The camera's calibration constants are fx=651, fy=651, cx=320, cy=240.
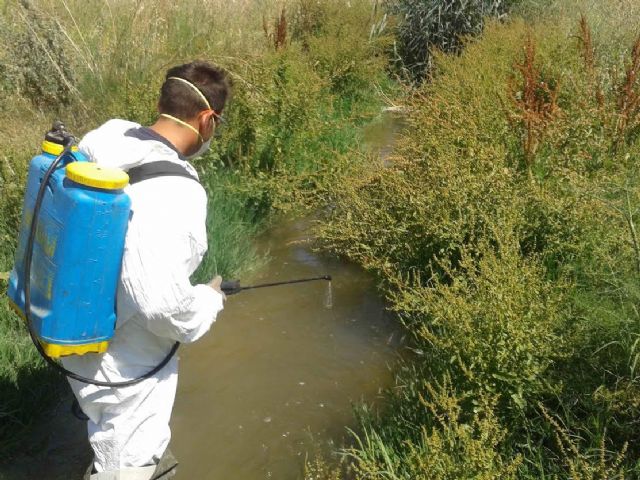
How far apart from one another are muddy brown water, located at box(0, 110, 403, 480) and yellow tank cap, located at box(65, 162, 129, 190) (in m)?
1.98

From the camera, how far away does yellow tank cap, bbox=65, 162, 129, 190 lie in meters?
1.76

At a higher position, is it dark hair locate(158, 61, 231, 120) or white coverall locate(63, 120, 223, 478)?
dark hair locate(158, 61, 231, 120)

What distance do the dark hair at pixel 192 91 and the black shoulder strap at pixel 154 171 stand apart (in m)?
0.29

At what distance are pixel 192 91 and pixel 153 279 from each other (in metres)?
0.72

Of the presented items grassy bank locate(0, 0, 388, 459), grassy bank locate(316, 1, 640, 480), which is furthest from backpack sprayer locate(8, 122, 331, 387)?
grassy bank locate(0, 0, 388, 459)

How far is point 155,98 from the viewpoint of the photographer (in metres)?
5.54

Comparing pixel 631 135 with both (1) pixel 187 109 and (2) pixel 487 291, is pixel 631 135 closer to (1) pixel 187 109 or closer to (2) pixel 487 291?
(2) pixel 487 291

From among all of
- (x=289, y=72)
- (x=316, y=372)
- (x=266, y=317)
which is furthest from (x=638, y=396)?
(x=289, y=72)

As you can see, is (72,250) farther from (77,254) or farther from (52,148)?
(52,148)

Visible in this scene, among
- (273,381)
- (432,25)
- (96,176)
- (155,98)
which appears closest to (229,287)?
(96,176)

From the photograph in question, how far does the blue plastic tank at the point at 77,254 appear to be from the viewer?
→ 1.79m

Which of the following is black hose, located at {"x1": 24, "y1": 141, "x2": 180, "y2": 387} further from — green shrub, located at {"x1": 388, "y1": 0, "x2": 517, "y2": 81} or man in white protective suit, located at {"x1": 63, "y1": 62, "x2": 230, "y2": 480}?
green shrub, located at {"x1": 388, "y1": 0, "x2": 517, "y2": 81}

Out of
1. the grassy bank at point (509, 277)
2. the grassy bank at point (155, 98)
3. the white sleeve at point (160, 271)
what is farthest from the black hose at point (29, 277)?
the grassy bank at point (155, 98)

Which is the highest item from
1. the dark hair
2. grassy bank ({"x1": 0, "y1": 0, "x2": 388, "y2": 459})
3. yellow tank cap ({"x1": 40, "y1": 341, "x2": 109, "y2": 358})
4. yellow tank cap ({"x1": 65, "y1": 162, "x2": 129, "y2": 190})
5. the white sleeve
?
the dark hair
